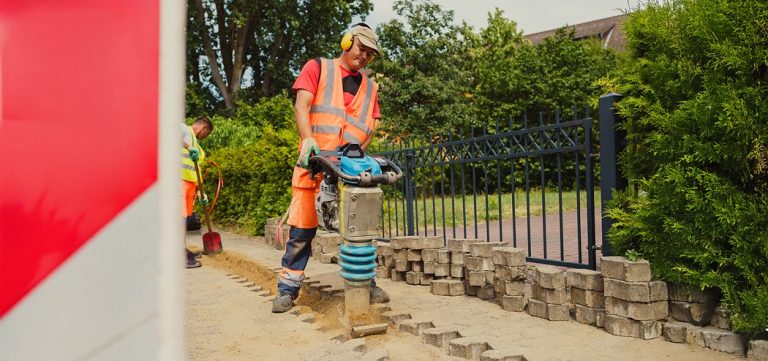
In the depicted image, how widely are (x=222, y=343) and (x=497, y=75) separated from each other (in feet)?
75.9

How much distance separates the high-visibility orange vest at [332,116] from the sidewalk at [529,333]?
1266 mm

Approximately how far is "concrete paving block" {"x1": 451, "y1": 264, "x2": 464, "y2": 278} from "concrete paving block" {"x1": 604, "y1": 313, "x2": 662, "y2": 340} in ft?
4.97

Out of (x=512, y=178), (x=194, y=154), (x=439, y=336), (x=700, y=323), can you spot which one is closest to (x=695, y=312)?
(x=700, y=323)

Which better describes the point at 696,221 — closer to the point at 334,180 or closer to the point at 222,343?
→ the point at 334,180

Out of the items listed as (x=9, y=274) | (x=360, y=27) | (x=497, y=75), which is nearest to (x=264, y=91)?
Answer: (x=497, y=75)

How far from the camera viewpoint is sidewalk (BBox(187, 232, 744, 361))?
3426 millimetres

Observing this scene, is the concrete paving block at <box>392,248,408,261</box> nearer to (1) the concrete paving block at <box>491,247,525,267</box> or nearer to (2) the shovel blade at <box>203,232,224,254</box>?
(1) the concrete paving block at <box>491,247,525,267</box>

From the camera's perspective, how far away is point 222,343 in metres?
3.82

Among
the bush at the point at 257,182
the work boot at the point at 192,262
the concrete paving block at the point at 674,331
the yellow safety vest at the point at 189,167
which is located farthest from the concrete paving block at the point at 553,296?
the bush at the point at 257,182

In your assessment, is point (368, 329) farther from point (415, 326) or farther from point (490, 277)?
point (490, 277)

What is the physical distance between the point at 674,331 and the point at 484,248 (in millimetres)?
1562

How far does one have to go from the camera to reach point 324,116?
4562 mm

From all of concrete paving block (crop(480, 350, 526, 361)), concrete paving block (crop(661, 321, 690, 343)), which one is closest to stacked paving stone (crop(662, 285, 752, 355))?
concrete paving block (crop(661, 321, 690, 343))

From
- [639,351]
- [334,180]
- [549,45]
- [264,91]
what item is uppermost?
[549,45]
